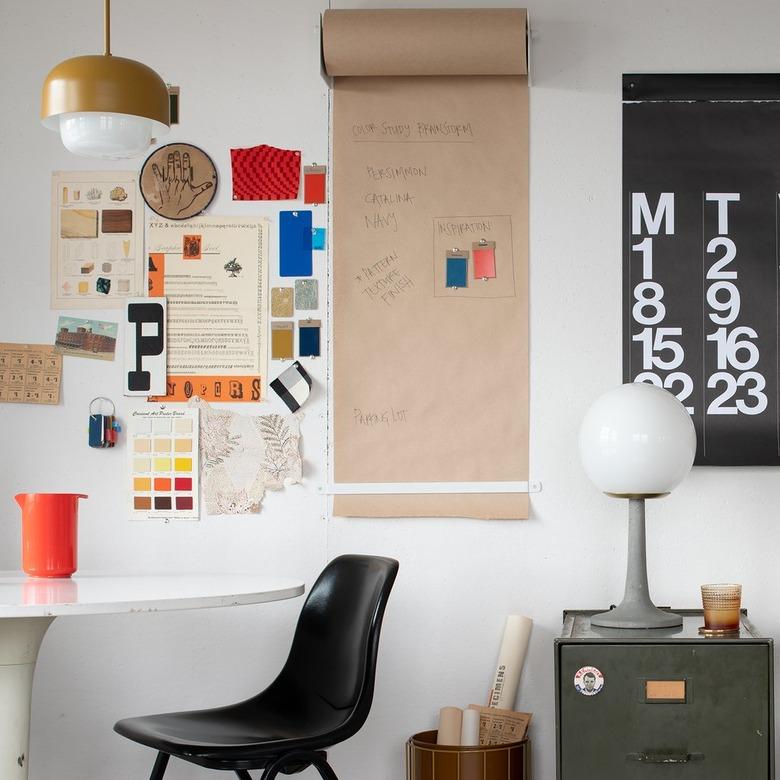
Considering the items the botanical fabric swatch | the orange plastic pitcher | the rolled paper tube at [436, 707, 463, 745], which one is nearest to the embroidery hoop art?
the botanical fabric swatch

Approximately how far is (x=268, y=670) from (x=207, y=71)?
1.78m

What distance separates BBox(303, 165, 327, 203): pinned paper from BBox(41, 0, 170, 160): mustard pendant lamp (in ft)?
3.04

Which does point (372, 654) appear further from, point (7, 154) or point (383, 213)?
point (7, 154)

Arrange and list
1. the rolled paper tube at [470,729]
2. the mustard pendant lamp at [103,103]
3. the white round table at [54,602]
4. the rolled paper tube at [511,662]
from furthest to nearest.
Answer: the rolled paper tube at [511,662]
the rolled paper tube at [470,729]
the mustard pendant lamp at [103,103]
the white round table at [54,602]

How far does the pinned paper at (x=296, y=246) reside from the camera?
10.9 ft

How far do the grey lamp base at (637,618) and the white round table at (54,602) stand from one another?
77 cm

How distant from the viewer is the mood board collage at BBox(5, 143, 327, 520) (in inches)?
130

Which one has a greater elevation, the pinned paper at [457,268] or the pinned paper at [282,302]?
the pinned paper at [457,268]

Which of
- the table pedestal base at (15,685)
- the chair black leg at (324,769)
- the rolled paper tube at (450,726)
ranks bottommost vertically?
the rolled paper tube at (450,726)

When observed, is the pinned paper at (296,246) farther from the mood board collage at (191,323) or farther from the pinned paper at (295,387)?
the pinned paper at (295,387)

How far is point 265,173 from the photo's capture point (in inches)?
131

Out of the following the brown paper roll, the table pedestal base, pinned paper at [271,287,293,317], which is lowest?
the table pedestal base

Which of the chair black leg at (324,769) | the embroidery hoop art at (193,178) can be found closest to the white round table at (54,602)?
the chair black leg at (324,769)

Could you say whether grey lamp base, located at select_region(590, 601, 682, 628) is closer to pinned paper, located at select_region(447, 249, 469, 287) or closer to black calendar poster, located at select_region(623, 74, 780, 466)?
black calendar poster, located at select_region(623, 74, 780, 466)
